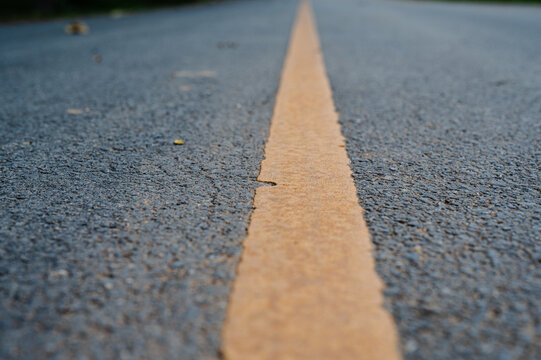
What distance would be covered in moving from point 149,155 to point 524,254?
3.98 ft

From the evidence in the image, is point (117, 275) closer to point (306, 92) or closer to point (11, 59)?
point (306, 92)

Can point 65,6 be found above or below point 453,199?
above

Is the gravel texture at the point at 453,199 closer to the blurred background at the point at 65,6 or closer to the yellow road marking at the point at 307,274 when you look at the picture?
the yellow road marking at the point at 307,274

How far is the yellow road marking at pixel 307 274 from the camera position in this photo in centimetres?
79

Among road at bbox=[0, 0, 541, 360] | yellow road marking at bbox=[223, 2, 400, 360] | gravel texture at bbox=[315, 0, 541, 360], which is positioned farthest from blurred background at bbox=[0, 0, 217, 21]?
yellow road marking at bbox=[223, 2, 400, 360]

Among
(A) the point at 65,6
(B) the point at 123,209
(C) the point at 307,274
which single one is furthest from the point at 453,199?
(A) the point at 65,6

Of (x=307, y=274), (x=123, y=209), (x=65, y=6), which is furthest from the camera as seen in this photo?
(x=65, y=6)

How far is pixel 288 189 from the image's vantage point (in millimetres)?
1369

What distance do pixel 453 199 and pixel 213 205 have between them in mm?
672

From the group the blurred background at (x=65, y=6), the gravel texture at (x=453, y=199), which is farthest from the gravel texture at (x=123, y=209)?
the blurred background at (x=65, y=6)

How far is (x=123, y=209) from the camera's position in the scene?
1265 millimetres

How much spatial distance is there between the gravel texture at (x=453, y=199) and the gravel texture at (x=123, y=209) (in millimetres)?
369

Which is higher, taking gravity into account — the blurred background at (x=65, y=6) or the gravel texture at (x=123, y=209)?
the blurred background at (x=65, y=6)

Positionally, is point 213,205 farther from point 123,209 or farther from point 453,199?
point 453,199
